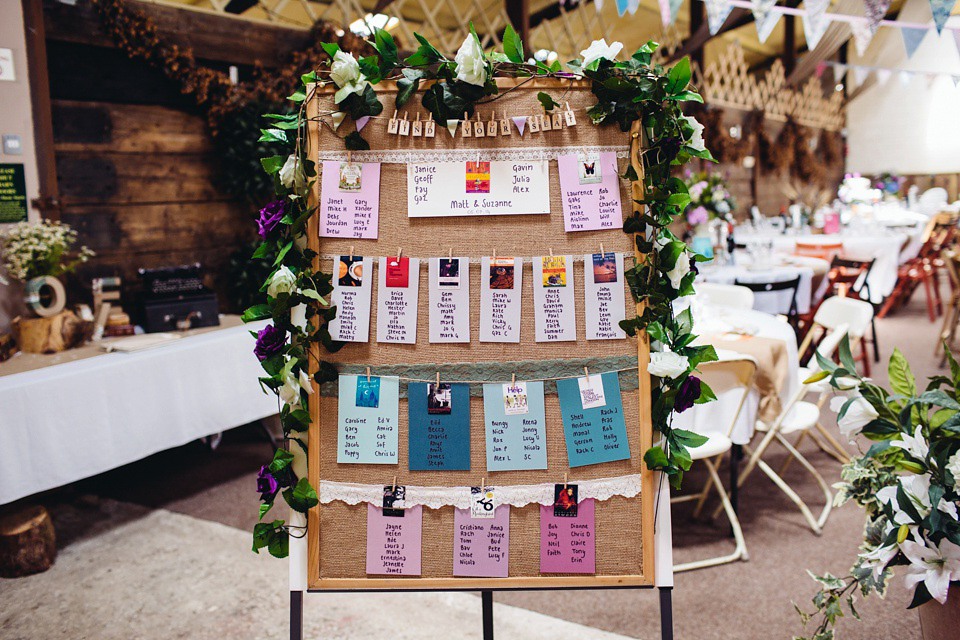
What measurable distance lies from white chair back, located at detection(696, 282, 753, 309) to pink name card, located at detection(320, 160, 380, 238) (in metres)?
2.60

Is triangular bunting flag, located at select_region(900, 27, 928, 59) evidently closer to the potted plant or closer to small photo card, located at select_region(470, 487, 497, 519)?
the potted plant

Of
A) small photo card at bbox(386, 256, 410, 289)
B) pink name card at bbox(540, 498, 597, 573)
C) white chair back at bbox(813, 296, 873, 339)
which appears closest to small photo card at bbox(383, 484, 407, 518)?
pink name card at bbox(540, 498, 597, 573)

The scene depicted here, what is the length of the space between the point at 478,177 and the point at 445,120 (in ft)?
0.39

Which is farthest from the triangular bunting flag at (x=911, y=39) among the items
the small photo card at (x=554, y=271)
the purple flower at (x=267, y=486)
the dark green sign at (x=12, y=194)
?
the dark green sign at (x=12, y=194)

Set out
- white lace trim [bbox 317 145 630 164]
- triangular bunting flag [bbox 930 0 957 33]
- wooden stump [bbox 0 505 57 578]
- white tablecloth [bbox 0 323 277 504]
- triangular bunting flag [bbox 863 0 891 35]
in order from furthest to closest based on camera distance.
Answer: triangular bunting flag [bbox 863 0 891 35] < triangular bunting flag [bbox 930 0 957 33] < wooden stump [bbox 0 505 57 578] < white tablecloth [bbox 0 323 277 504] < white lace trim [bbox 317 145 630 164]

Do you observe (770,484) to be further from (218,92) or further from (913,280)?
(913,280)

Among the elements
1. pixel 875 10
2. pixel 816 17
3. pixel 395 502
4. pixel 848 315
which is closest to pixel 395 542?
pixel 395 502

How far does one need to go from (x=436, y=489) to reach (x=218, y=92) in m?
3.23

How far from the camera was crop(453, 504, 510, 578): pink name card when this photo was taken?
1318mm

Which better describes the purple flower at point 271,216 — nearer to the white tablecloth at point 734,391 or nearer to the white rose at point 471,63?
the white rose at point 471,63

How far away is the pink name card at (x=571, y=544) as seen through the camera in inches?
52.0

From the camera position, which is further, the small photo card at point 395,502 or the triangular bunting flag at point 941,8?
the triangular bunting flag at point 941,8

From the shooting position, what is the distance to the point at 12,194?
10.0 feet

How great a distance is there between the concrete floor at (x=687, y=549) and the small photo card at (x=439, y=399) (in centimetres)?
107
